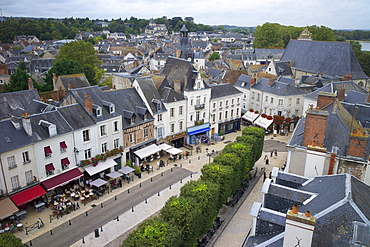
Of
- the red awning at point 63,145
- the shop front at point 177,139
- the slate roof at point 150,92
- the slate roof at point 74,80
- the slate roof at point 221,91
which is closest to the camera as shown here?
the red awning at point 63,145

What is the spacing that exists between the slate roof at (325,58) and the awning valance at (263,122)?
24744mm

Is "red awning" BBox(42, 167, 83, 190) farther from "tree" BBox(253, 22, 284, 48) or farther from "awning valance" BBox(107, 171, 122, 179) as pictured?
"tree" BBox(253, 22, 284, 48)

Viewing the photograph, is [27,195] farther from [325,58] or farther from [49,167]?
[325,58]

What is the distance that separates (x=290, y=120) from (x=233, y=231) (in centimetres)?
2875

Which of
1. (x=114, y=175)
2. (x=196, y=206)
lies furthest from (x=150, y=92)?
(x=196, y=206)

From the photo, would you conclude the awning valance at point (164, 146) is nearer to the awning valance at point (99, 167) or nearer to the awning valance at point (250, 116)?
the awning valance at point (99, 167)

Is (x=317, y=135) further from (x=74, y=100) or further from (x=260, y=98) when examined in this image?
(x=260, y=98)

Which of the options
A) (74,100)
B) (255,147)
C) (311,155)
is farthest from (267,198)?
(74,100)

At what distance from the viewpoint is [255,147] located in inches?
1196

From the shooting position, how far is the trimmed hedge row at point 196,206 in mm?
15336

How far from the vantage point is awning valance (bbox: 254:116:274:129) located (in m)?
45.2

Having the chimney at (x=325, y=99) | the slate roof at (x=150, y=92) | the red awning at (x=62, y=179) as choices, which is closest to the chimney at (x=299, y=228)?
the chimney at (x=325, y=99)

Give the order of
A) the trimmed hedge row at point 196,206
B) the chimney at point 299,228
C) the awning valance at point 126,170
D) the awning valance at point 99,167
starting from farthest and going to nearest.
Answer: the awning valance at point 126,170
the awning valance at point 99,167
the trimmed hedge row at point 196,206
the chimney at point 299,228

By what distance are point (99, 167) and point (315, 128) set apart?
20.8 meters
